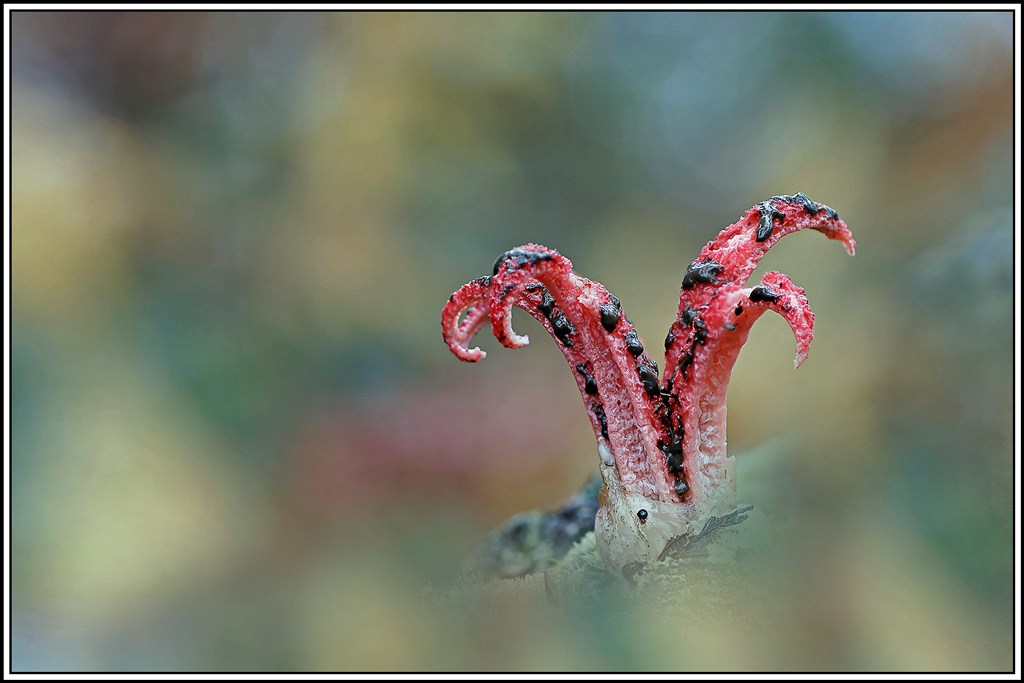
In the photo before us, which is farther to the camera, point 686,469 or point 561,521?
point 561,521

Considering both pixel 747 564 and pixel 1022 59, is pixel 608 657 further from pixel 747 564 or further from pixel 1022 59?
pixel 1022 59

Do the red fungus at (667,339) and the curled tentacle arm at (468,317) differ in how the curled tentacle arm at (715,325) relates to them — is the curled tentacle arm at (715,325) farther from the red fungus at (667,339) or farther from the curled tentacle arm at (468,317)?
the curled tentacle arm at (468,317)

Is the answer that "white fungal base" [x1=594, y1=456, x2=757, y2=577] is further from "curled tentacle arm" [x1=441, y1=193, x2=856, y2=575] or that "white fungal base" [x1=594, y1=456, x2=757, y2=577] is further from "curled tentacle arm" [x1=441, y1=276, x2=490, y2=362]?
"curled tentacle arm" [x1=441, y1=276, x2=490, y2=362]

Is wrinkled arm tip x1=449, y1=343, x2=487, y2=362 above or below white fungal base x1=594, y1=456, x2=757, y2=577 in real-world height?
above

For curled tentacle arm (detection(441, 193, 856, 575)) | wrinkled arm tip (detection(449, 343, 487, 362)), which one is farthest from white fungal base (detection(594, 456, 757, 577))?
wrinkled arm tip (detection(449, 343, 487, 362))

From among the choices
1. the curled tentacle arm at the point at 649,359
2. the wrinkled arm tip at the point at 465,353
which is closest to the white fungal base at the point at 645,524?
the curled tentacle arm at the point at 649,359

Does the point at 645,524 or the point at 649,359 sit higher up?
the point at 649,359

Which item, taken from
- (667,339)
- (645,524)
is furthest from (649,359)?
(645,524)

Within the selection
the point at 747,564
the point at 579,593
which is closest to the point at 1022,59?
the point at 747,564

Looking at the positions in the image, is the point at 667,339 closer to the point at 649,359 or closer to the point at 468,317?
the point at 649,359

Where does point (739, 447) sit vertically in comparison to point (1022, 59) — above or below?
below

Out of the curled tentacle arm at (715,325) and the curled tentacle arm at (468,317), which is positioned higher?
the curled tentacle arm at (468,317)
